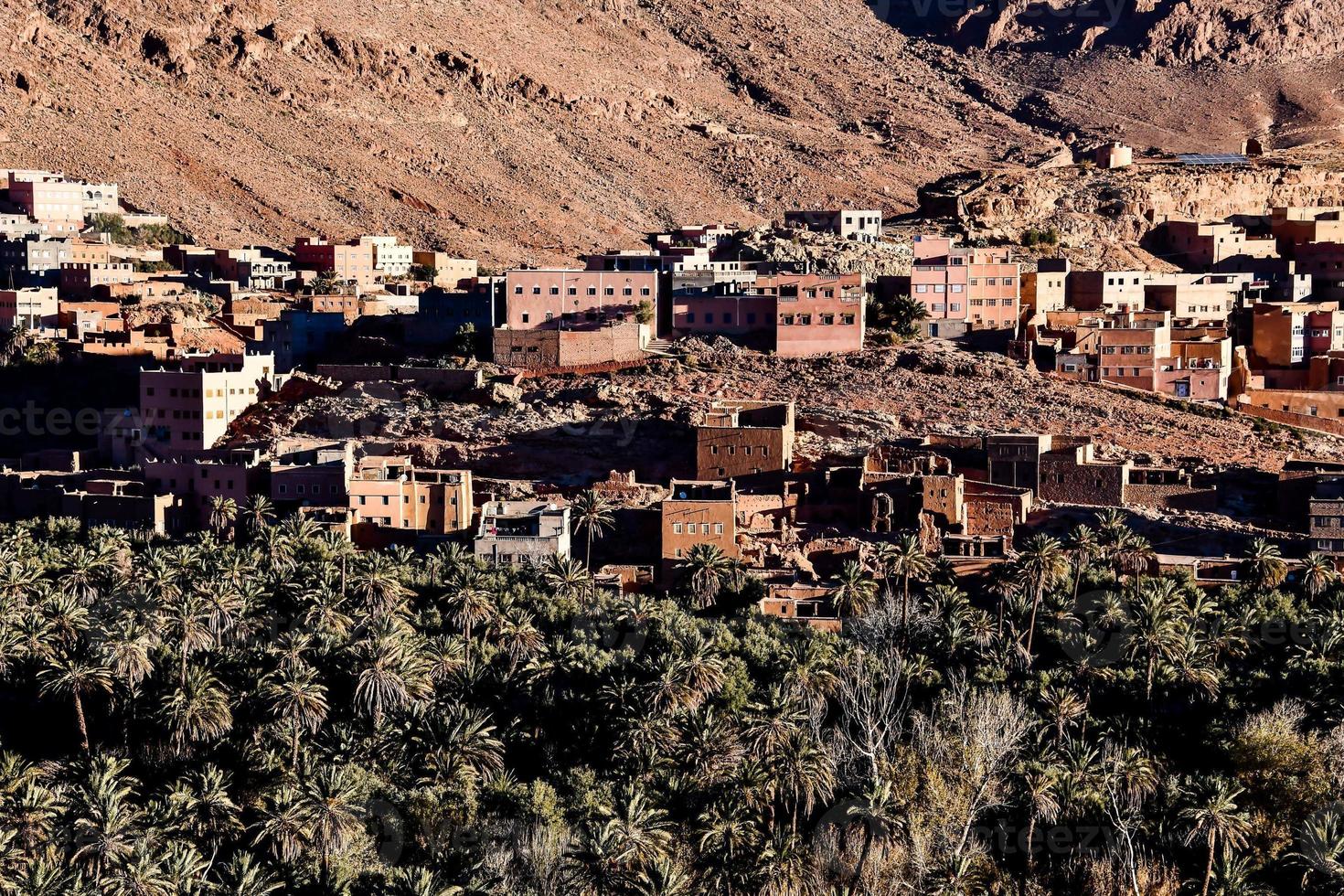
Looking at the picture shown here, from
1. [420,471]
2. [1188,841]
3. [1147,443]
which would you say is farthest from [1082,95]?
[1188,841]

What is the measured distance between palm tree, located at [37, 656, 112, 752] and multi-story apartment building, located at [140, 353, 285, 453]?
11732 mm

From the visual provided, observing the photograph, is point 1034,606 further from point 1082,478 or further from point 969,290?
point 969,290

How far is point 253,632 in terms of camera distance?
126 ft

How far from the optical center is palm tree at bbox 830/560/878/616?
38.8 m

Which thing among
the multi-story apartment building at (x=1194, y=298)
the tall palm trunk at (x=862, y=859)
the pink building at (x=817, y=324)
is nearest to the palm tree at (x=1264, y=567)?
the tall palm trunk at (x=862, y=859)

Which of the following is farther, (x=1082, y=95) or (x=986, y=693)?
(x=1082, y=95)

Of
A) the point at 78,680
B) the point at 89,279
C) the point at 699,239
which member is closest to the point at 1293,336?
the point at 699,239

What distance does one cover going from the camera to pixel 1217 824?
3130 centimetres

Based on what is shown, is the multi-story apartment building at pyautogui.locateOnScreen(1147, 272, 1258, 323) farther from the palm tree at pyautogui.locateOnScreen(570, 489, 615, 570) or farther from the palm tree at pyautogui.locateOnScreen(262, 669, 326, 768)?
the palm tree at pyautogui.locateOnScreen(262, 669, 326, 768)

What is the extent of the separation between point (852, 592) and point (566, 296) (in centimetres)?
1472

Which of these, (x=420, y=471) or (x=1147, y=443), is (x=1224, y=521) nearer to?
(x=1147, y=443)

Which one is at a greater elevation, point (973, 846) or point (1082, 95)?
point (1082, 95)

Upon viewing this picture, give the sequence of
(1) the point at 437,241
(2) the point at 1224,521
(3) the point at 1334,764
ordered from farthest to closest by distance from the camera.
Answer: (1) the point at 437,241 < (2) the point at 1224,521 < (3) the point at 1334,764

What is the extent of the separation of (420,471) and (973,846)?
1584cm
